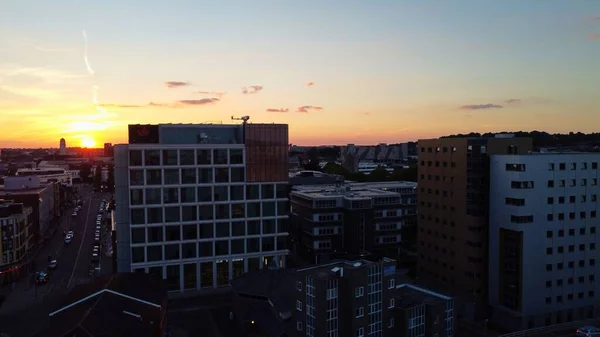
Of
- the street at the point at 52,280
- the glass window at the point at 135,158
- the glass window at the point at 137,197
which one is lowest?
the street at the point at 52,280

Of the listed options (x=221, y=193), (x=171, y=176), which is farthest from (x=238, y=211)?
(x=171, y=176)

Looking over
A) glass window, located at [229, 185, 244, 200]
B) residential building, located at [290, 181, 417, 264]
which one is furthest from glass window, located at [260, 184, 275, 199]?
residential building, located at [290, 181, 417, 264]

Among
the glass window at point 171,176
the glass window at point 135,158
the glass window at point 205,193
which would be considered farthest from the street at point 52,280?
the glass window at point 205,193

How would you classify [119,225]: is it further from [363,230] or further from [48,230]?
[48,230]

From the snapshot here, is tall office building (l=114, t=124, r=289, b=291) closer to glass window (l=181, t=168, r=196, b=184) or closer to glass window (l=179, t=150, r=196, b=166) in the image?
glass window (l=179, t=150, r=196, b=166)

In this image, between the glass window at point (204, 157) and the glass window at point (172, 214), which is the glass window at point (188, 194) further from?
the glass window at point (204, 157)

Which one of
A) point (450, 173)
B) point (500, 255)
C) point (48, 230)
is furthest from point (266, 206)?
point (48, 230)

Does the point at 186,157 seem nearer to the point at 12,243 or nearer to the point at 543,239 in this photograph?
the point at 12,243
